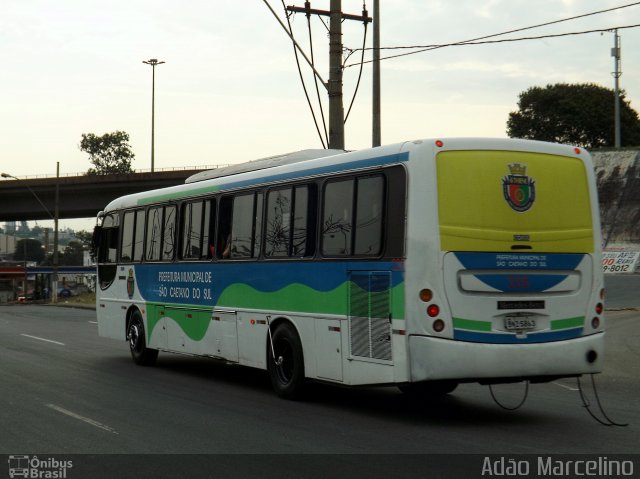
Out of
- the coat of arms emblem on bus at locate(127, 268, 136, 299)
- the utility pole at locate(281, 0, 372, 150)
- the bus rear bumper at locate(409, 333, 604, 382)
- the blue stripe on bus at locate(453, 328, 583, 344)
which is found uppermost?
the utility pole at locate(281, 0, 372, 150)

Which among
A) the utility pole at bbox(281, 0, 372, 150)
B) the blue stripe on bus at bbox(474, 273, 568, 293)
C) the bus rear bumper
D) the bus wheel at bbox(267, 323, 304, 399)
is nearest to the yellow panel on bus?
the blue stripe on bus at bbox(474, 273, 568, 293)

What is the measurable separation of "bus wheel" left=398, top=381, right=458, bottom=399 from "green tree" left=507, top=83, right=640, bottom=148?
82.8 metres

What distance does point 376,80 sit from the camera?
2367cm

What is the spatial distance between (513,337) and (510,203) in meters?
1.42

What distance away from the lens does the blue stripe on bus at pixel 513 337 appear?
1022 cm

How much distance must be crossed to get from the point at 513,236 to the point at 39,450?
5.20 m

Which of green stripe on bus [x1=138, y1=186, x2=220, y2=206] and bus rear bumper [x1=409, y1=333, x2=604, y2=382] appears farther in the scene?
green stripe on bus [x1=138, y1=186, x2=220, y2=206]

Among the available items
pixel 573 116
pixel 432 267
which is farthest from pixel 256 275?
pixel 573 116

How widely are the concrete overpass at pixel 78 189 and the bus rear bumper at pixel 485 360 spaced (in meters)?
59.1

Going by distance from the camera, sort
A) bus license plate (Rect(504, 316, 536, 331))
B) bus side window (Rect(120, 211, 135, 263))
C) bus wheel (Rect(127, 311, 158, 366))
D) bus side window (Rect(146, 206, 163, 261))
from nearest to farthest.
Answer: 1. bus license plate (Rect(504, 316, 536, 331))
2. bus side window (Rect(146, 206, 163, 261))
3. bus wheel (Rect(127, 311, 158, 366))
4. bus side window (Rect(120, 211, 135, 263))

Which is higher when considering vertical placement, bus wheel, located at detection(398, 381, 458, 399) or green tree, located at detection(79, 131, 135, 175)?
green tree, located at detection(79, 131, 135, 175)

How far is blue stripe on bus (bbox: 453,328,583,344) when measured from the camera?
1022 centimetres

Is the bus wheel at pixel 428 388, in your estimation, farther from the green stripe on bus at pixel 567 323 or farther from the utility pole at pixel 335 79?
the utility pole at pixel 335 79

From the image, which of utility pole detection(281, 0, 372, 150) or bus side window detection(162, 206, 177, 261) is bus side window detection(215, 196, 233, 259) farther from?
utility pole detection(281, 0, 372, 150)
